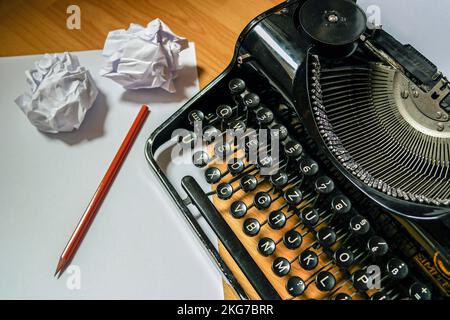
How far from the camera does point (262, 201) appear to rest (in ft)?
3.37

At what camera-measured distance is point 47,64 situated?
119 cm

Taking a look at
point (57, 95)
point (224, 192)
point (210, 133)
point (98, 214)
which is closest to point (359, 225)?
point (224, 192)

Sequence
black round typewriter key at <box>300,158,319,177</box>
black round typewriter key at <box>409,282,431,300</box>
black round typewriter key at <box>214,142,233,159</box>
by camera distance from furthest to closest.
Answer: black round typewriter key at <box>214,142,233,159</box> → black round typewriter key at <box>300,158,319,177</box> → black round typewriter key at <box>409,282,431,300</box>

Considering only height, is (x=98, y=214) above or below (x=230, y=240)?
below

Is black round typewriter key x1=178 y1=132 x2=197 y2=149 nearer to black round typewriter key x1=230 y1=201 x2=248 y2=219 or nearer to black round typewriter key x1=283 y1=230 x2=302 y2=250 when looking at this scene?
black round typewriter key x1=230 y1=201 x2=248 y2=219

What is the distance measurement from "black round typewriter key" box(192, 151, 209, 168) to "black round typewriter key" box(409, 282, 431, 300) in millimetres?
476

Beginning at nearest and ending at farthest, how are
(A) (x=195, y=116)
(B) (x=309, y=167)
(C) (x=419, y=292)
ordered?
(C) (x=419, y=292)
(B) (x=309, y=167)
(A) (x=195, y=116)

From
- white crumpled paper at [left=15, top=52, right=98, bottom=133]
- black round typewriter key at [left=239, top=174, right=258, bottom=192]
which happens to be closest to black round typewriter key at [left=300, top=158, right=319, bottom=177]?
black round typewriter key at [left=239, top=174, right=258, bottom=192]

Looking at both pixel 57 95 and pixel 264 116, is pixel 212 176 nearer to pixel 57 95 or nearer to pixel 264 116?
pixel 264 116

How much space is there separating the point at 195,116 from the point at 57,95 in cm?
33

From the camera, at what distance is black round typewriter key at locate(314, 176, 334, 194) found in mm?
976

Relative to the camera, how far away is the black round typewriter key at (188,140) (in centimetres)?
115

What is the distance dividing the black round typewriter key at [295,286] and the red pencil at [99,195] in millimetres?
437

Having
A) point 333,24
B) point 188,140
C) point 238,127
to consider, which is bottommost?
point 188,140
